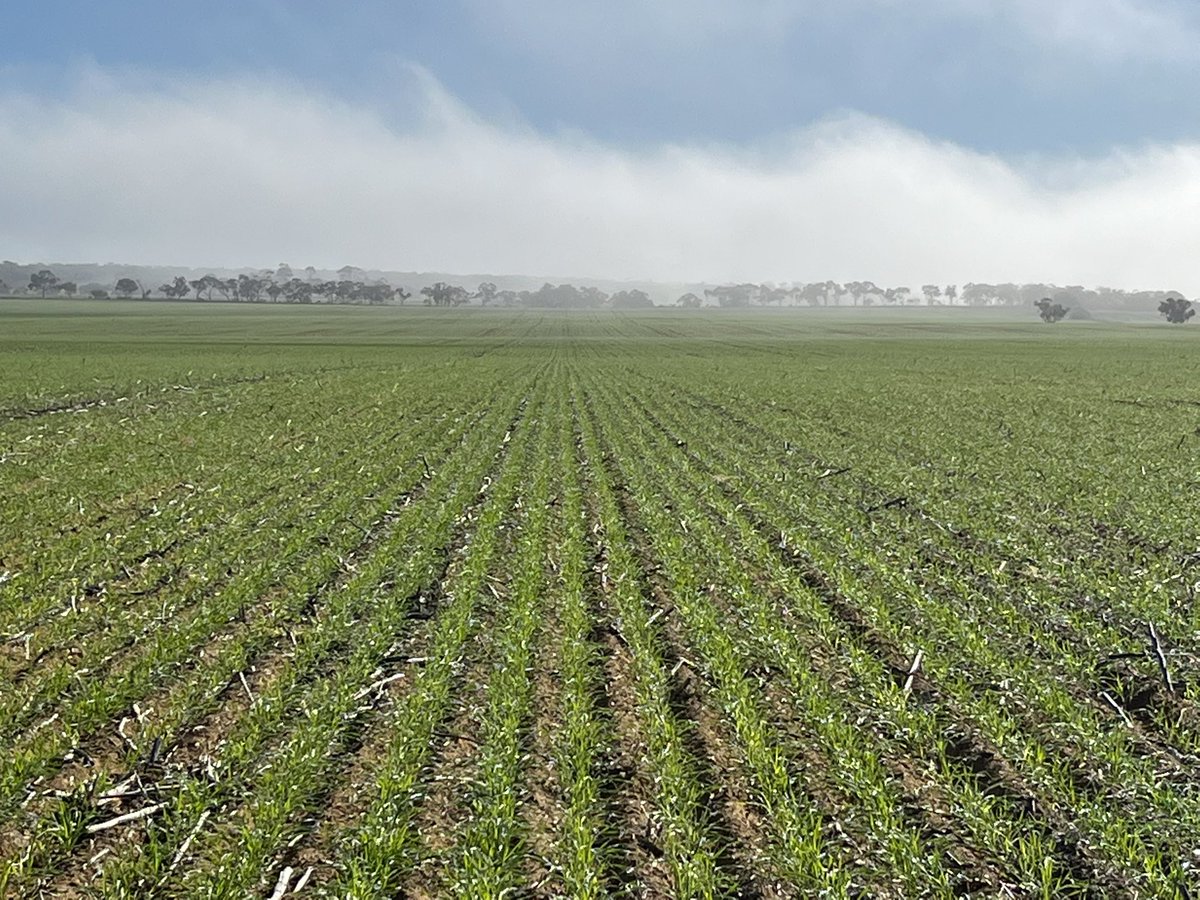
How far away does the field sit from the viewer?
5.62 m

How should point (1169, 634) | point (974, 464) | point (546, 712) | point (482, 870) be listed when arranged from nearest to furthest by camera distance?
point (482, 870) → point (546, 712) → point (1169, 634) → point (974, 464)

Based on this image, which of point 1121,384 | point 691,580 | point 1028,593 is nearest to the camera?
point 1028,593

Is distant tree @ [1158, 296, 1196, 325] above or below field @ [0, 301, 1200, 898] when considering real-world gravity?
above

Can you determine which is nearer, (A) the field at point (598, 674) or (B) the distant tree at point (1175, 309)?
(A) the field at point (598, 674)

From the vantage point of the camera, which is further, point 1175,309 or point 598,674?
point 1175,309

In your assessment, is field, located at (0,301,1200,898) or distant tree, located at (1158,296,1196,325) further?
distant tree, located at (1158,296,1196,325)

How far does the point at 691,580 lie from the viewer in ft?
38.5

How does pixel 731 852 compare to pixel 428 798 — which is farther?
pixel 428 798

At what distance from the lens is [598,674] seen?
8570 millimetres

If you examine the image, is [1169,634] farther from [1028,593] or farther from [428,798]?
[428,798]

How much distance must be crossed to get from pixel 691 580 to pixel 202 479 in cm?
1325

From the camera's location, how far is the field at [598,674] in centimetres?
562

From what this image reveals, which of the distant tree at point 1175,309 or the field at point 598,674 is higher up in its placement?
the distant tree at point 1175,309

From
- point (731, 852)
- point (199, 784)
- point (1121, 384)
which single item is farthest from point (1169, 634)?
point (1121, 384)
